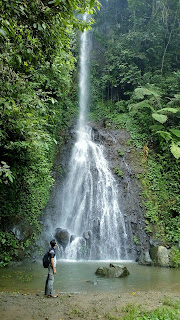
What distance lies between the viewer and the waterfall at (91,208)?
1106 cm

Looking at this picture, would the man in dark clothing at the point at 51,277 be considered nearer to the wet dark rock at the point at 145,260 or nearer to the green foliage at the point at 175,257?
the wet dark rock at the point at 145,260

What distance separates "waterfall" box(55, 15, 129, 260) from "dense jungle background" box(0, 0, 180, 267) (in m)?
1.13

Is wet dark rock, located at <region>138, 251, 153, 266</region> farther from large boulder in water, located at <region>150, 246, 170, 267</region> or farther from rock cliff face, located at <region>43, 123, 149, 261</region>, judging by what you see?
rock cliff face, located at <region>43, 123, 149, 261</region>

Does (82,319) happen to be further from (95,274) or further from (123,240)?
(123,240)

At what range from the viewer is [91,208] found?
42.4 feet

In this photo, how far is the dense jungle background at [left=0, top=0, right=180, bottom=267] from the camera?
168 inches

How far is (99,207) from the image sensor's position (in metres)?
12.9

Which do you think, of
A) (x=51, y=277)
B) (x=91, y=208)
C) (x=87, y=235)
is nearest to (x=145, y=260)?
(x=87, y=235)

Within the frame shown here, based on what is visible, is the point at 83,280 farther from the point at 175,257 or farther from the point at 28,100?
the point at 28,100

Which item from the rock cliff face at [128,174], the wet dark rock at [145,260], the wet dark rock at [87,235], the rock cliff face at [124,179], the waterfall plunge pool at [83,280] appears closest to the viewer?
the waterfall plunge pool at [83,280]

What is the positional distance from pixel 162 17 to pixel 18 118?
2194cm

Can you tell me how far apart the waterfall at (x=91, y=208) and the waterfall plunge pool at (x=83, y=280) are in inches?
79.2

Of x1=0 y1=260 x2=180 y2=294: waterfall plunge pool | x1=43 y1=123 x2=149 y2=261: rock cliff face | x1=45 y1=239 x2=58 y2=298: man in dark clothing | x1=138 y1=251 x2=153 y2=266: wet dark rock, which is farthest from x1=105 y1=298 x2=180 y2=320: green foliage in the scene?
x1=43 y1=123 x2=149 y2=261: rock cliff face

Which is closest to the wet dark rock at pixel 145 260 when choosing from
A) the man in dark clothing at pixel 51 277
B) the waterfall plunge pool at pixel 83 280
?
the waterfall plunge pool at pixel 83 280
